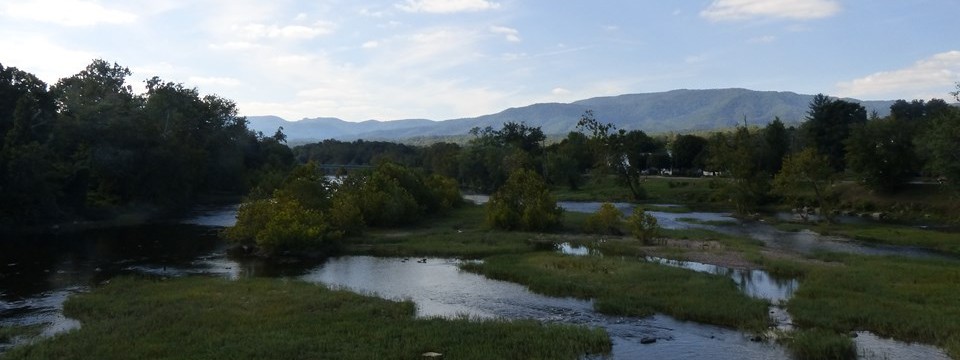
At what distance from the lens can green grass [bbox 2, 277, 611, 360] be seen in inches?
855

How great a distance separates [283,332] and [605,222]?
123ft

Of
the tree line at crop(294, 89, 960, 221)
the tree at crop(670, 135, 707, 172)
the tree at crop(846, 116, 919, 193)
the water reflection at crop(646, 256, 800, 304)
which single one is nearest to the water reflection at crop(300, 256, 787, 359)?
the water reflection at crop(646, 256, 800, 304)

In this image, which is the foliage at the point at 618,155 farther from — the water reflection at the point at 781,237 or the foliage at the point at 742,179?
the water reflection at the point at 781,237

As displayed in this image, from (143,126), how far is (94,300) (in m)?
57.5

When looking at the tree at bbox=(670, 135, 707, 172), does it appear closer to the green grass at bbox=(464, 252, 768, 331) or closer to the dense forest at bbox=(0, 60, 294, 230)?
the dense forest at bbox=(0, 60, 294, 230)

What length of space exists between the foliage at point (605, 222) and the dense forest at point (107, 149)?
45167mm

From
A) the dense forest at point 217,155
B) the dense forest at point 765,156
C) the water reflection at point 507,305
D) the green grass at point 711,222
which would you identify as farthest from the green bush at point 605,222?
the dense forest at point 765,156

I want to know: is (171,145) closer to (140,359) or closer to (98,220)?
(98,220)

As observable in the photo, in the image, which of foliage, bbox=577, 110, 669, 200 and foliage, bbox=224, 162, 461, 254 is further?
foliage, bbox=577, 110, 669, 200

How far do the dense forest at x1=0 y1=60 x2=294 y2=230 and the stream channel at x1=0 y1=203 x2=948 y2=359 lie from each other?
7338mm

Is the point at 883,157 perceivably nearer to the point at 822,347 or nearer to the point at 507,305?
the point at 507,305

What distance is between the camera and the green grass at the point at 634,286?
1105 inches

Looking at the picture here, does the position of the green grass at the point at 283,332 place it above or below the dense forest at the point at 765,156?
below

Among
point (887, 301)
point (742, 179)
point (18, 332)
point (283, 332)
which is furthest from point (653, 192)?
point (18, 332)
